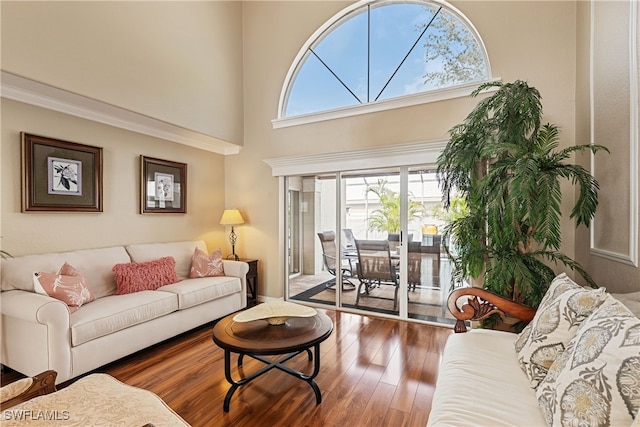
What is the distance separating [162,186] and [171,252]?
89 centimetres

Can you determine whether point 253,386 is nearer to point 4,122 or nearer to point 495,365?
point 495,365

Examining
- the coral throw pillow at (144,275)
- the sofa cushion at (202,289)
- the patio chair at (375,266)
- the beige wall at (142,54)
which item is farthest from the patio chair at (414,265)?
the beige wall at (142,54)

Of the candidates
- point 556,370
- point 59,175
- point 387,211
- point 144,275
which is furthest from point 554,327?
point 59,175

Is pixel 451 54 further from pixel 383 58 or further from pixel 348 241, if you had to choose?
pixel 348 241

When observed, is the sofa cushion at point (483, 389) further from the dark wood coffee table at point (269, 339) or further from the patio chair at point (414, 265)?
the patio chair at point (414, 265)

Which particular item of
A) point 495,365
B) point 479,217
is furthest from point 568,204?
point 495,365

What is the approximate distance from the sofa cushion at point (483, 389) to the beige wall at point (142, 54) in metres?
3.64

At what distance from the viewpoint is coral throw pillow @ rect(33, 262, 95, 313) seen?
239 cm

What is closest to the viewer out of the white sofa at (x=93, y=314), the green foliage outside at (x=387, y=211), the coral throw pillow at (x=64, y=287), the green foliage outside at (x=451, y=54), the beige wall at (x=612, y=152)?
the beige wall at (x=612, y=152)

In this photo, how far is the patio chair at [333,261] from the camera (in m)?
4.09

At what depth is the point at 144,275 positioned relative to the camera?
3.15m

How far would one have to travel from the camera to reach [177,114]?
3576mm

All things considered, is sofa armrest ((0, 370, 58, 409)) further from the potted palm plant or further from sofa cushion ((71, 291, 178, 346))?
the potted palm plant

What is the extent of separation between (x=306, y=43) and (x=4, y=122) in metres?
3.47
